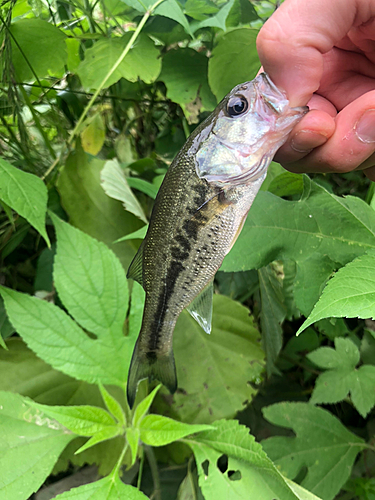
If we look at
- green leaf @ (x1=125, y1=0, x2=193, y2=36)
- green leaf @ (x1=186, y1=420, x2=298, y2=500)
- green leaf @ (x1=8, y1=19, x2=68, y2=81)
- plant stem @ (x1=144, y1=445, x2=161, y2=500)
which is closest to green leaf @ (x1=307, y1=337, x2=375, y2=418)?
green leaf @ (x1=186, y1=420, x2=298, y2=500)

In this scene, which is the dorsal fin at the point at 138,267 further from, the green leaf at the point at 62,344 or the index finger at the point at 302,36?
the index finger at the point at 302,36

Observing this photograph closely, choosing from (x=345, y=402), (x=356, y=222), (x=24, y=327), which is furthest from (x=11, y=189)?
(x=345, y=402)

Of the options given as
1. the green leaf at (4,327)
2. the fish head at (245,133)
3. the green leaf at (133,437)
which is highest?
the fish head at (245,133)

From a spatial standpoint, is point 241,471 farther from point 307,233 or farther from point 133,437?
point 307,233

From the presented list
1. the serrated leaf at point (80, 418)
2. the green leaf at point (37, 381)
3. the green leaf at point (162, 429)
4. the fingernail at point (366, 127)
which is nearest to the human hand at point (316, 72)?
the fingernail at point (366, 127)

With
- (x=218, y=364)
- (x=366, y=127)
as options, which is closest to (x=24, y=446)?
(x=218, y=364)
